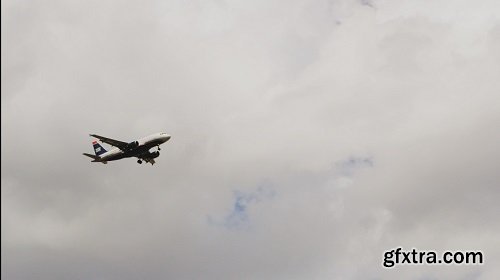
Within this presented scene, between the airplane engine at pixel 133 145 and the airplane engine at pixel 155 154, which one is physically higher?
the airplane engine at pixel 155 154

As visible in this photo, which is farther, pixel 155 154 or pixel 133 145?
pixel 155 154

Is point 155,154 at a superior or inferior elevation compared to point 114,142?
superior

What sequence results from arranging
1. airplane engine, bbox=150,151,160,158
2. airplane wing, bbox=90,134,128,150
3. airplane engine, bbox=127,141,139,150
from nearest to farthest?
airplane wing, bbox=90,134,128,150 → airplane engine, bbox=127,141,139,150 → airplane engine, bbox=150,151,160,158

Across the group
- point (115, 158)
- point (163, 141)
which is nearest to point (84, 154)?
point (115, 158)

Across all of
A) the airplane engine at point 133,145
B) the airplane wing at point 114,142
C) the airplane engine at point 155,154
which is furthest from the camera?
the airplane engine at point 155,154

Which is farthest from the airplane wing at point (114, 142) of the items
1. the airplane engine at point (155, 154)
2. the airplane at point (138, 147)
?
the airplane engine at point (155, 154)

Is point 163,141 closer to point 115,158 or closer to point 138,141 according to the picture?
point 138,141

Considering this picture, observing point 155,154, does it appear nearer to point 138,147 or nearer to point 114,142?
point 138,147

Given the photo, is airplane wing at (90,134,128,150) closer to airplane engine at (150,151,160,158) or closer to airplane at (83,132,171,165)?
airplane at (83,132,171,165)

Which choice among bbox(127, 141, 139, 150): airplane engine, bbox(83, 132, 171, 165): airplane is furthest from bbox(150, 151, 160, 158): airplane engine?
bbox(127, 141, 139, 150): airplane engine

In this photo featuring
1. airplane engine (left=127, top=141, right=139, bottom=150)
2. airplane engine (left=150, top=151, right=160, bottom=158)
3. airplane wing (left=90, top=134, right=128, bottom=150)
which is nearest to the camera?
airplane wing (left=90, top=134, right=128, bottom=150)

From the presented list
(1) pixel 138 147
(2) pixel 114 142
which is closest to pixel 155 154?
(1) pixel 138 147

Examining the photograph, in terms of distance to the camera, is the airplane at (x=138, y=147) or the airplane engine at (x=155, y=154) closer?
the airplane at (x=138, y=147)

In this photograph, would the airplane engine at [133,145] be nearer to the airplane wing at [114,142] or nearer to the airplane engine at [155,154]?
the airplane wing at [114,142]
